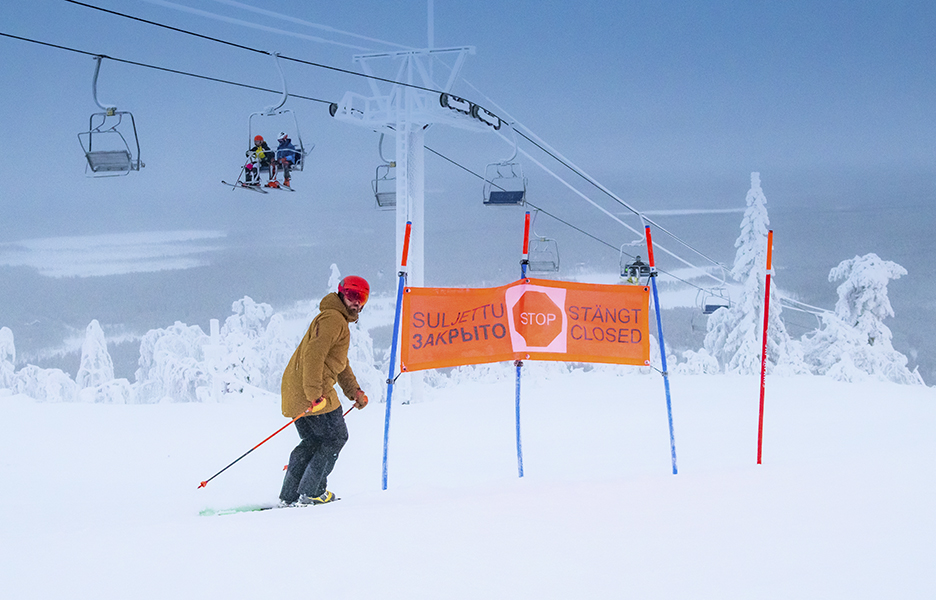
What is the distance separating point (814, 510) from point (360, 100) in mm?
8087

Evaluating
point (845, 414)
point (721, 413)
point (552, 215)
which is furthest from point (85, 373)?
point (845, 414)

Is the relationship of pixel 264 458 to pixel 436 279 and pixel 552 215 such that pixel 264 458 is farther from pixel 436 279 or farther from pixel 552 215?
pixel 552 215

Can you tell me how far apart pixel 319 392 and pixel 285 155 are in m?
4.54

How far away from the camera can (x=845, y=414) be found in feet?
29.6

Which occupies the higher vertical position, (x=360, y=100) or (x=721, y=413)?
(x=360, y=100)

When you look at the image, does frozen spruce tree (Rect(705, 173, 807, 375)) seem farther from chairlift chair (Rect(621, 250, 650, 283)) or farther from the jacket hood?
the jacket hood

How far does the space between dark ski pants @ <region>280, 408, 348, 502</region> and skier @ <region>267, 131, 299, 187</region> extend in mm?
4332

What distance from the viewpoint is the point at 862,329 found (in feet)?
53.8

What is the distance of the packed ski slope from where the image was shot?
7.95 ft

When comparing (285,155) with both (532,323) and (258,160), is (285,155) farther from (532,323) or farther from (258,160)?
(532,323)

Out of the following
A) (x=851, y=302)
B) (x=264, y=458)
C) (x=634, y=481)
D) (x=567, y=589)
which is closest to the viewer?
(x=567, y=589)

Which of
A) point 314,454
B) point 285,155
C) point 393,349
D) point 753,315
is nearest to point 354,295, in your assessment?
point 393,349

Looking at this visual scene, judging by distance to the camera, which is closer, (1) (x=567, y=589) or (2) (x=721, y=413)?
(1) (x=567, y=589)

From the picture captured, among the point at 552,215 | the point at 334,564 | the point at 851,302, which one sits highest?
the point at 552,215
